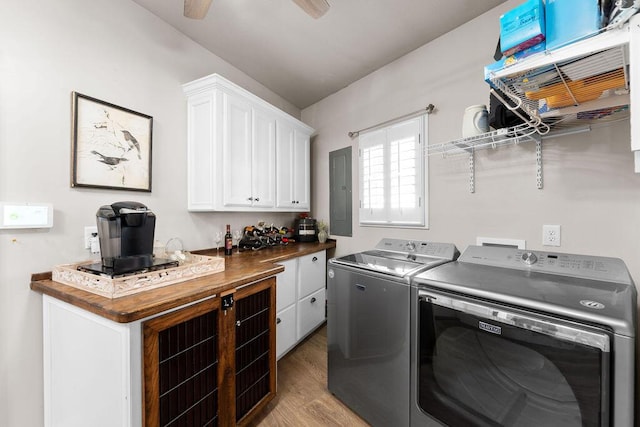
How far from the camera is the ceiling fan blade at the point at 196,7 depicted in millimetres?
1335

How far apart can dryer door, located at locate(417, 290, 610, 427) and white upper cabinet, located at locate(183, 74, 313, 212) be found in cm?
157

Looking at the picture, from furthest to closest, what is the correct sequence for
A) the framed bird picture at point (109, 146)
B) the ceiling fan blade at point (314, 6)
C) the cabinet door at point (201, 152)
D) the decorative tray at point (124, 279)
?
1. the cabinet door at point (201, 152)
2. the framed bird picture at point (109, 146)
3. the ceiling fan blade at point (314, 6)
4. the decorative tray at point (124, 279)

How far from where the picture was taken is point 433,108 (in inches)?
79.5

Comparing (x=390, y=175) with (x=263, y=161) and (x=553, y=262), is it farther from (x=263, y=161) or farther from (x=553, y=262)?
(x=553, y=262)

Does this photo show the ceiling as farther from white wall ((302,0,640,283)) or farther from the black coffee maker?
the black coffee maker

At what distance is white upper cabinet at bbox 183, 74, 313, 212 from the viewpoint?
6.34 ft

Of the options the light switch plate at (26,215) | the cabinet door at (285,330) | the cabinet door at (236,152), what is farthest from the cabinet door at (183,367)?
the cabinet door at (236,152)

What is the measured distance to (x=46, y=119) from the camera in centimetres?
133

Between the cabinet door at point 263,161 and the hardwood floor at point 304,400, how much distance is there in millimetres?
1417

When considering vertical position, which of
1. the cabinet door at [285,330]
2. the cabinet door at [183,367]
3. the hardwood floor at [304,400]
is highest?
the cabinet door at [183,367]

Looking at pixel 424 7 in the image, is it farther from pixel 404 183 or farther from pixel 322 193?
pixel 322 193

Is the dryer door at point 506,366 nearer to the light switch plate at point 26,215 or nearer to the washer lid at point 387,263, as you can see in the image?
the washer lid at point 387,263

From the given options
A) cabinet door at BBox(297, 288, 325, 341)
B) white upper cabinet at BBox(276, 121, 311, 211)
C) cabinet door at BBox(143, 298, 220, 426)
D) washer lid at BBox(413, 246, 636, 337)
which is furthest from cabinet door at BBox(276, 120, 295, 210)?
washer lid at BBox(413, 246, 636, 337)

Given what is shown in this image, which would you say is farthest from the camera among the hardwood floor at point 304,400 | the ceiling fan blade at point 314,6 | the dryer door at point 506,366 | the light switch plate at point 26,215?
the hardwood floor at point 304,400
